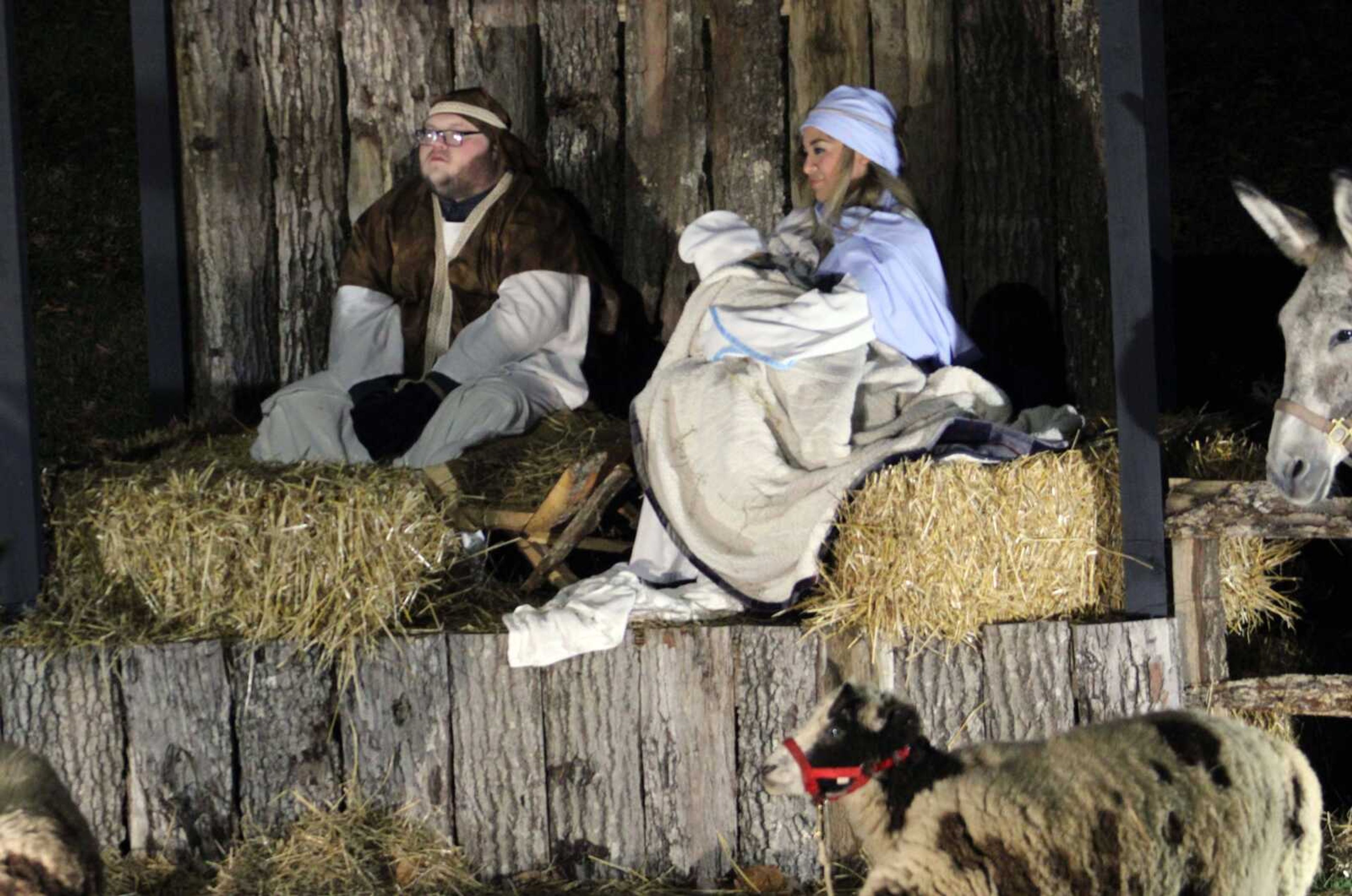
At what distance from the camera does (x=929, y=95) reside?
7434 millimetres

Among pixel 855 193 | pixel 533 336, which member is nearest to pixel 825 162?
pixel 855 193

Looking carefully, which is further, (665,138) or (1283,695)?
(665,138)

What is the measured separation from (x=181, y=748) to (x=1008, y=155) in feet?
12.5

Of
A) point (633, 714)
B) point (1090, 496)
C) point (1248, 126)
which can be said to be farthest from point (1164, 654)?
point (1248, 126)

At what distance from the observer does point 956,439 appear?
5301 millimetres

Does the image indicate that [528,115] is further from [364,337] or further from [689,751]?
[689,751]

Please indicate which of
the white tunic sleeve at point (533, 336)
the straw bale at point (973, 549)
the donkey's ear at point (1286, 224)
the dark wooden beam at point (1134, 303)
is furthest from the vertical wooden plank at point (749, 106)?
the donkey's ear at point (1286, 224)

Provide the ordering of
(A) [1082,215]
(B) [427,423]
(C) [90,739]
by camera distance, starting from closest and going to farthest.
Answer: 1. (C) [90,739]
2. (B) [427,423]
3. (A) [1082,215]

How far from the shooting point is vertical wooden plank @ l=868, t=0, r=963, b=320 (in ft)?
24.3

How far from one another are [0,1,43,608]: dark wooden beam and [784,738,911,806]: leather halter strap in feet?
9.15

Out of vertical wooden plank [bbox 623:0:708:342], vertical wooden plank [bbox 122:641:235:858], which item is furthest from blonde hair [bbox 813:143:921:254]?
vertical wooden plank [bbox 122:641:235:858]

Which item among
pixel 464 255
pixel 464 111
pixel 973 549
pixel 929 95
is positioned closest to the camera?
pixel 973 549

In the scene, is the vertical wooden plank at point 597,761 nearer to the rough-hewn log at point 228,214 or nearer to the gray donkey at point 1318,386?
the gray donkey at point 1318,386

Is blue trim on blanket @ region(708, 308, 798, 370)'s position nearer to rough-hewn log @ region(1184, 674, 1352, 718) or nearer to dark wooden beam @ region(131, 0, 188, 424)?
rough-hewn log @ region(1184, 674, 1352, 718)
